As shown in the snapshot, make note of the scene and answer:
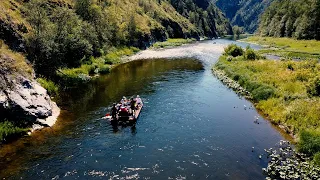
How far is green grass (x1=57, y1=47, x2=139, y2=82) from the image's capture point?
5690 cm

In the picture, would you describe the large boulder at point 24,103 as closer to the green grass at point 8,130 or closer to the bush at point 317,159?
the green grass at point 8,130

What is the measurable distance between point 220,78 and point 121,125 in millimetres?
33120

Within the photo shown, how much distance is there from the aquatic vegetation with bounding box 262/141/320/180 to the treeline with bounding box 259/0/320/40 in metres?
113

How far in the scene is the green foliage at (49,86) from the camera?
152 feet

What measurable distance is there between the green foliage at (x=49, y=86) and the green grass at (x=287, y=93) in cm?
3185

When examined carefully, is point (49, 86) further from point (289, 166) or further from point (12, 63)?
point (289, 166)

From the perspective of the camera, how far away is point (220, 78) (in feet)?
206

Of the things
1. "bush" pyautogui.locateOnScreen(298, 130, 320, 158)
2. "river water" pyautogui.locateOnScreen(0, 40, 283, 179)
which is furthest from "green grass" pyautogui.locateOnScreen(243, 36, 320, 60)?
"bush" pyautogui.locateOnScreen(298, 130, 320, 158)

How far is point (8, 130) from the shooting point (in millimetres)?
30672

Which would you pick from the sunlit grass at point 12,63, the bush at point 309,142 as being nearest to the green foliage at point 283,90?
the bush at point 309,142

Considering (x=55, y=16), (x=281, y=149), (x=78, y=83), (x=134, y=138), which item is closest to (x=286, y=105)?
(x=281, y=149)

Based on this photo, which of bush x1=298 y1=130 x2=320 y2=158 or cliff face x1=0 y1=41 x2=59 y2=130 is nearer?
bush x1=298 y1=130 x2=320 y2=158

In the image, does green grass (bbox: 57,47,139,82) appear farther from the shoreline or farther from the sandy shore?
the shoreline

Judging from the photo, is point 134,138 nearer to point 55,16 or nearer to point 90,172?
point 90,172
